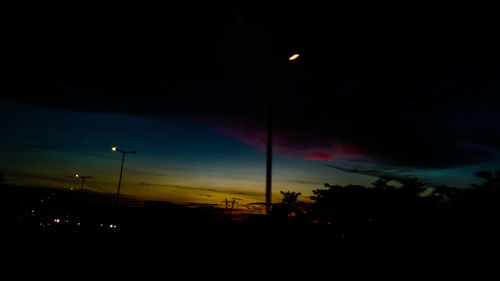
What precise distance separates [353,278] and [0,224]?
21.4 metres

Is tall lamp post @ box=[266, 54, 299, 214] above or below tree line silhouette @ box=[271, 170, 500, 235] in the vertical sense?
above

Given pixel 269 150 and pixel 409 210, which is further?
pixel 269 150

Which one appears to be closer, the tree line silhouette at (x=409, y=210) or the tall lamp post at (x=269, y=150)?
the tree line silhouette at (x=409, y=210)

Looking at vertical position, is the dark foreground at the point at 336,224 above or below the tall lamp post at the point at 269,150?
below

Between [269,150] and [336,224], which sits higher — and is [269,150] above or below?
above

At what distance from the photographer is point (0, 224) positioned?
16.0 metres

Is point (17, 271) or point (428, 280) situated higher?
point (428, 280)

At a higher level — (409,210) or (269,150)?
(269,150)

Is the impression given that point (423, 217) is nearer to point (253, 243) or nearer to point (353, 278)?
point (353, 278)

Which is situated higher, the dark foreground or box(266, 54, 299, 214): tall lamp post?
box(266, 54, 299, 214): tall lamp post

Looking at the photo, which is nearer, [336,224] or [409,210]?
[409,210]

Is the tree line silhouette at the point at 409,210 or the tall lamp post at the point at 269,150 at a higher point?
the tall lamp post at the point at 269,150

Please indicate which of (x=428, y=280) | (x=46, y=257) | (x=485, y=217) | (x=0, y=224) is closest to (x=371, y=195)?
(x=428, y=280)

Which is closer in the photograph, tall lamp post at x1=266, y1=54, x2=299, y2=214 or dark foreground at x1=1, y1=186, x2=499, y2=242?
dark foreground at x1=1, y1=186, x2=499, y2=242
